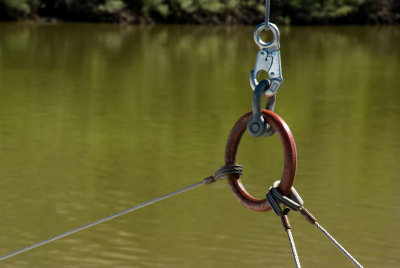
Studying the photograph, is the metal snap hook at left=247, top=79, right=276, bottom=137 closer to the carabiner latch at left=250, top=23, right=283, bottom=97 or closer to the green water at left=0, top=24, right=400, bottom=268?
the carabiner latch at left=250, top=23, right=283, bottom=97

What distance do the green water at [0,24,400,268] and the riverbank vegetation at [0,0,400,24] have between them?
29.0 feet

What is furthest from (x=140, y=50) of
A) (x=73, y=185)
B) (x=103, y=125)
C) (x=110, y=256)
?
(x=110, y=256)

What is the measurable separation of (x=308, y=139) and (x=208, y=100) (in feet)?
9.18

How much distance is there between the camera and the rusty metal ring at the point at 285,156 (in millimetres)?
2646

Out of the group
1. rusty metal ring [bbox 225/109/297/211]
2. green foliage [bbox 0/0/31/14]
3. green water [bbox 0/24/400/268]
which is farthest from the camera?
green foliage [bbox 0/0/31/14]

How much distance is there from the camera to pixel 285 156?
263cm

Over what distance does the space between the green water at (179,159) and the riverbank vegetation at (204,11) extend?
885 centimetres

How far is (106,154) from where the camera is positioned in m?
8.17

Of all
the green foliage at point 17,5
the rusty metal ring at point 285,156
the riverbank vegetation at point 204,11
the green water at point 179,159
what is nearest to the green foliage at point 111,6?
the riverbank vegetation at point 204,11

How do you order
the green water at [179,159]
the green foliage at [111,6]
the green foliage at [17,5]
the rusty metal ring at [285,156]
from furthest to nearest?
the green foliage at [111,6]
the green foliage at [17,5]
the green water at [179,159]
the rusty metal ring at [285,156]

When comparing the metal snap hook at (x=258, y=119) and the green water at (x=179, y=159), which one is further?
the green water at (x=179, y=159)

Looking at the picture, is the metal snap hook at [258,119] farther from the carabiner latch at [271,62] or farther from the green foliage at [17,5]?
the green foliage at [17,5]

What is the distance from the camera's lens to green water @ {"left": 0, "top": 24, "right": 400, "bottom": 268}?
18.7 ft

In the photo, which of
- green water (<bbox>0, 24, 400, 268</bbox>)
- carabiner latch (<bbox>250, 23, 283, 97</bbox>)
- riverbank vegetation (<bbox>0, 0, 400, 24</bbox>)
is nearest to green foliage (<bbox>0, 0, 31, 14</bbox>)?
riverbank vegetation (<bbox>0, 0, 400, 24</bbox>)
